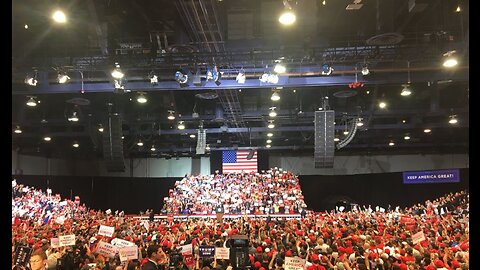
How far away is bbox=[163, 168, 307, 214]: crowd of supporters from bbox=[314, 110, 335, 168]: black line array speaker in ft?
23.7

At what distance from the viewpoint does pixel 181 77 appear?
36.2 feet

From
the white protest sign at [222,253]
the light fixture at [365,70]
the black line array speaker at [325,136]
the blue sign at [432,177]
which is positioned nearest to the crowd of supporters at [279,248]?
the white protest sign at [222,253]

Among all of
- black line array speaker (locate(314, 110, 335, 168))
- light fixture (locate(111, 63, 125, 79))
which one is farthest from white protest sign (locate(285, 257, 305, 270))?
black line array speaker (locate(314, 110, 335, 168))

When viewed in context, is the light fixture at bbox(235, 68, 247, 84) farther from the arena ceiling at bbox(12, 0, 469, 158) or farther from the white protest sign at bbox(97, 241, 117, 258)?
the white protest sign at bbox(97, 241, 117, 258)

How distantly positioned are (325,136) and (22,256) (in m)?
9.59

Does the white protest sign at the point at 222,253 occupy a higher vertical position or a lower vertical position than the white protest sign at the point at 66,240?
lower

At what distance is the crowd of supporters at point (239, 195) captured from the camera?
20.6 m

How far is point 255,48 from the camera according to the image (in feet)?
33.3

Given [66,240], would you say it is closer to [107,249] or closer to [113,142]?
[107,249]

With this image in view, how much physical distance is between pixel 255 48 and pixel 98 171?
2384cm

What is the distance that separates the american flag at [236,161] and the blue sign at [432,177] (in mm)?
10089

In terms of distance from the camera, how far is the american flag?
83.5 ft

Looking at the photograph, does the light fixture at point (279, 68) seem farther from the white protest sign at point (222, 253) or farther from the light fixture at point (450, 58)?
the white protest sign at point (222, 253)

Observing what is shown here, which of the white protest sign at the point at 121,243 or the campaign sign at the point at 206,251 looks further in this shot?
the campaign sign at the point at 206,251
